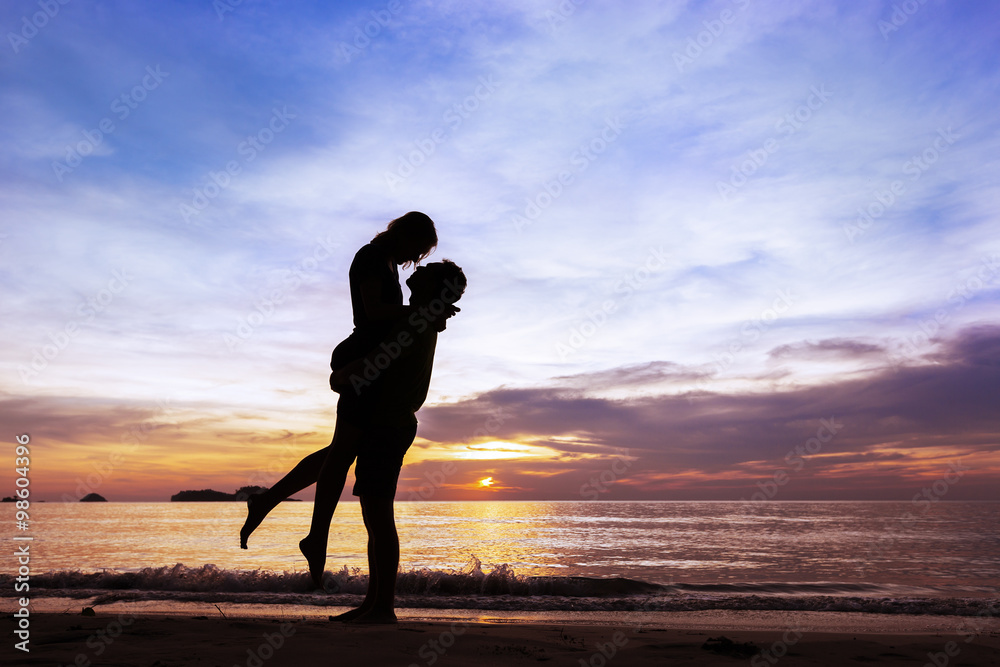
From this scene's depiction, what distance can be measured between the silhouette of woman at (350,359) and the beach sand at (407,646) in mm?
475

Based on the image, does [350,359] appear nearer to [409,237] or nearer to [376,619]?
[409,237]

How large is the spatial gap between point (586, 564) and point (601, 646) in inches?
466

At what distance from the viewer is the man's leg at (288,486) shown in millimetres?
3436

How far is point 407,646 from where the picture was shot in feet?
10.3

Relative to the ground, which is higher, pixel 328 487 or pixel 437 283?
pixel 437 283

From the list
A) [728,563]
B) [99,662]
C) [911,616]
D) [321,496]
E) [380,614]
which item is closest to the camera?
[99,662]

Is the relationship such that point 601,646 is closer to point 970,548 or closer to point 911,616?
point 911,616

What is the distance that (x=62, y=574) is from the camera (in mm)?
8922

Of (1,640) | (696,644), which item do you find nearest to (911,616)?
(696,644)

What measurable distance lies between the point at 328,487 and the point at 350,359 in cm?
73
